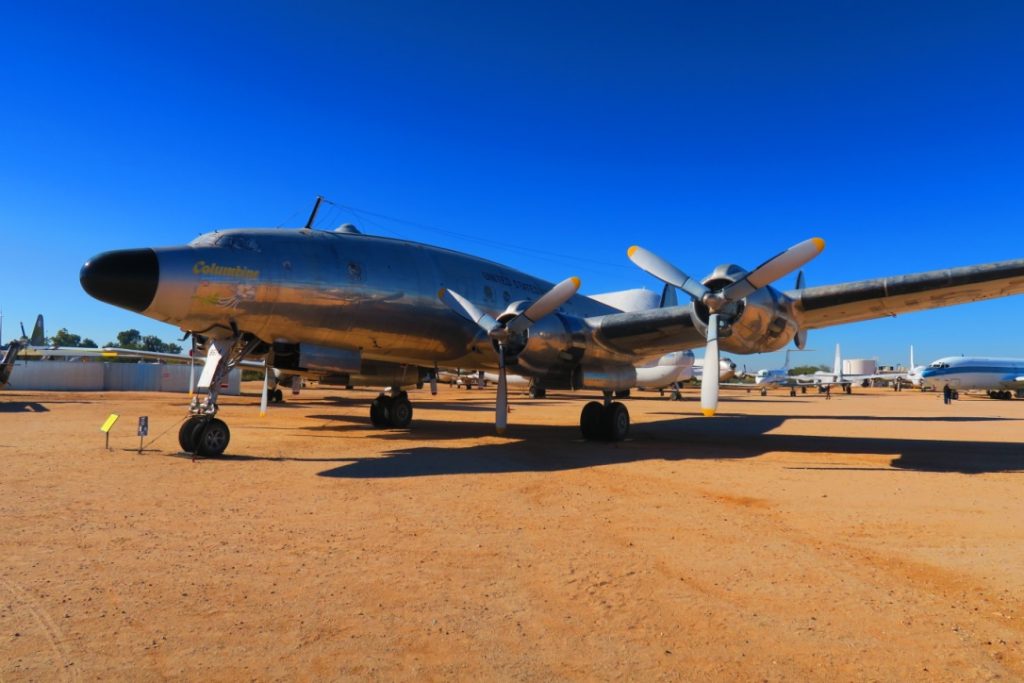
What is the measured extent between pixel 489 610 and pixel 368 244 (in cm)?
935

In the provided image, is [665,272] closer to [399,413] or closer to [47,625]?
[399,413]

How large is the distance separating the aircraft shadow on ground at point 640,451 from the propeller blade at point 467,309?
2.45 metres

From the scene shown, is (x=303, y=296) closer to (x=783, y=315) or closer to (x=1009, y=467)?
(x=783, y=315)

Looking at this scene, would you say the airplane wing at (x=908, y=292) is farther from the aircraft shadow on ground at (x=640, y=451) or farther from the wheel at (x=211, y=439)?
the wheel at (x=211, y=439)

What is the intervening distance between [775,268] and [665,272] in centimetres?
206

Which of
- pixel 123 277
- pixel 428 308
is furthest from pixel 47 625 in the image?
pixel 428 308

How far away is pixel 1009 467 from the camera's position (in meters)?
9.98

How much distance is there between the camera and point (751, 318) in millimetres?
10695

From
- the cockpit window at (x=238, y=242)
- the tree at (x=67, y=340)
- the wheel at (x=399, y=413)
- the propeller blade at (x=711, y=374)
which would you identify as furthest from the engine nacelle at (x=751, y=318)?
the tree at (x=67, y=340)

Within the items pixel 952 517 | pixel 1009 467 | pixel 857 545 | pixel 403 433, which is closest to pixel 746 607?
pixel 857 545

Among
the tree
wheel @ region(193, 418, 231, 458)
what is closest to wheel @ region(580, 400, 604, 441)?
wheel @ region(193, 418, 231, 458)

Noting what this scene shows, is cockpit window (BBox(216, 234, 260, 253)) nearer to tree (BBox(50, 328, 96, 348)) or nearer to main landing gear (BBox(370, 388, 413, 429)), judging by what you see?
main landing gear (BBox(370, 388, 413, 429))

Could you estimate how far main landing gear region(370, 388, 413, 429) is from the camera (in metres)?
16.2

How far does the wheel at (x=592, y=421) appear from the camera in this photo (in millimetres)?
13773
